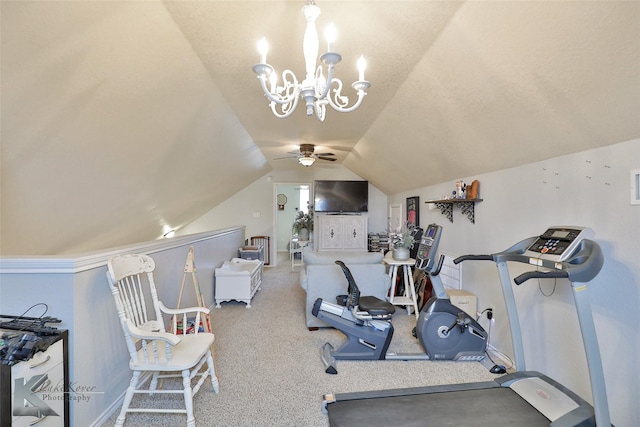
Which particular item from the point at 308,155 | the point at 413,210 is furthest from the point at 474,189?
the point at 308,155

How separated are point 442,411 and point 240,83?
2894mm

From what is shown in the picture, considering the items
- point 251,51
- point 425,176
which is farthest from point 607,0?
point 425,176

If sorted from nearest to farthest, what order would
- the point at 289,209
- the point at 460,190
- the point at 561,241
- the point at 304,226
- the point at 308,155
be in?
1. the point at 561,241
2. the point at 460,190
3. the point at 308,155
4. the point at 304,226
5. the point at 289,209

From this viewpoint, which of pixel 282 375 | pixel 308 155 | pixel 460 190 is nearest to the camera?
pixel 282 375

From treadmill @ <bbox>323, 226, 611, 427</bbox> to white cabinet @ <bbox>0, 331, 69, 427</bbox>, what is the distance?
1465 mm

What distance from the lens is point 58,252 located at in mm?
3182

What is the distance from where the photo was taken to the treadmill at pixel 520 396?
157 cm

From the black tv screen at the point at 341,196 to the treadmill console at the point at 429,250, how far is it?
3547 millimetres

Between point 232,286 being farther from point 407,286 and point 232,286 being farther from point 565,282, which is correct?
point 565,282

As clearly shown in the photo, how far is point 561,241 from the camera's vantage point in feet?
6.02

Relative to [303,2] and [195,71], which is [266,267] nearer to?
[195,71]

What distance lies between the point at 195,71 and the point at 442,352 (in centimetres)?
317

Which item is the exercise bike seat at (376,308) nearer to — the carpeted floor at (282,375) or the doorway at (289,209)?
the carpeted floor at (282,375)

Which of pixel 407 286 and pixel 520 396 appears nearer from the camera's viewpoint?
pixel 520 396
